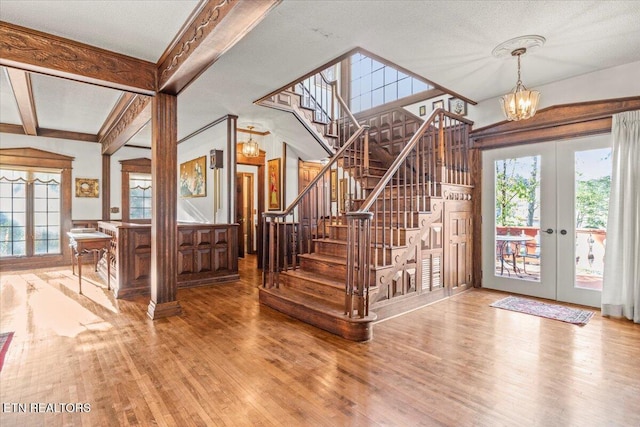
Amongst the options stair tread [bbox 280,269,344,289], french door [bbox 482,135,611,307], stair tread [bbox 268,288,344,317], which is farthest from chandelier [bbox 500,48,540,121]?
stair tread [bbox 268,288,344,317]

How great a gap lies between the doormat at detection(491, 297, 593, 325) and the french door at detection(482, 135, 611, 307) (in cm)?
32

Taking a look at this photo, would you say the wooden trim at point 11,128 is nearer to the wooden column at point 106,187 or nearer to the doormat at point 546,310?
the wooden column at point 106,187

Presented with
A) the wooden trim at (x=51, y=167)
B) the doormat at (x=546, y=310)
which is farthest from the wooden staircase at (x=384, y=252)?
the wooden trim at (x=51, y=167)

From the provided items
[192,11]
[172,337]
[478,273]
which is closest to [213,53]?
[192,11]

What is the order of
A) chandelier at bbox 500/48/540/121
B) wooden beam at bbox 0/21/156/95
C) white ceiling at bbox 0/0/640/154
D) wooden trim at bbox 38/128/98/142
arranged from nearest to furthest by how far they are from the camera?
white ceiling at bbox 0/0/640/154 → wooden beam at bbox 0/21/156/95 → chandelier at bbox 500/48/540/121 → wooden trim at bbox 38/128/98/142

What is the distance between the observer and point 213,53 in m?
2.84

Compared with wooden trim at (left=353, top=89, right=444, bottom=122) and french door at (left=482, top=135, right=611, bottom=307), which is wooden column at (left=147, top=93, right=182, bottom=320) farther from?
french door at (left=482, top=135, right=611, bottom=307)

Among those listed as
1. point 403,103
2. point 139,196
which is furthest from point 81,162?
point 403,103

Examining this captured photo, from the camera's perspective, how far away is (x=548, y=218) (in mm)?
4441

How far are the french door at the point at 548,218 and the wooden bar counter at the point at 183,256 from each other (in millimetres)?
4158

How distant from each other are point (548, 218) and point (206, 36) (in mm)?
4610

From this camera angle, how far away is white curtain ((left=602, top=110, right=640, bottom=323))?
142 inches

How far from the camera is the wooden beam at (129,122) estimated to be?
436 cm

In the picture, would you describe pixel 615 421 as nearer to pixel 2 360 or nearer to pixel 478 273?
pixel 478 273
